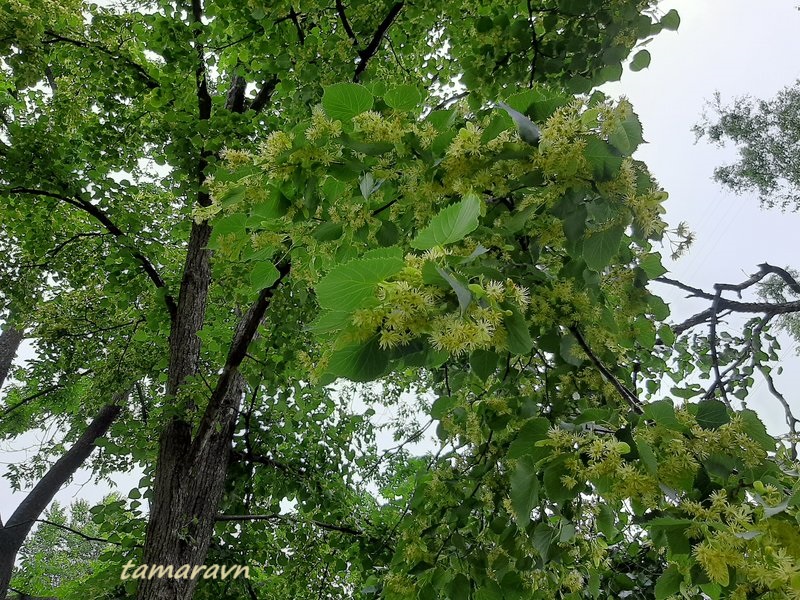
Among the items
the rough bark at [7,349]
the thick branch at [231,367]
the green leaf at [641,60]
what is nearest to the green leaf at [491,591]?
the green leaf at [641,60]

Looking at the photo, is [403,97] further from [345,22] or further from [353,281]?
[345,22]

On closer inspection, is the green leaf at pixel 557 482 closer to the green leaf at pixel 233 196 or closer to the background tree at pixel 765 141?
the green leaf at pixel 233 196

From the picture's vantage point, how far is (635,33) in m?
1.69

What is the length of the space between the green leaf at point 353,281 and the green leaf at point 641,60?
1452mm

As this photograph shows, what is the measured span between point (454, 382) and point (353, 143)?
0.90 m

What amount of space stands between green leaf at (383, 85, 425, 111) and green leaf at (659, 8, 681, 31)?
1.14 m

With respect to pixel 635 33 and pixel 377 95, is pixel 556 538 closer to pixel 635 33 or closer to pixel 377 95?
pixel 377 95

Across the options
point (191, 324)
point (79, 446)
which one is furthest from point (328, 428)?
point (79, 446)

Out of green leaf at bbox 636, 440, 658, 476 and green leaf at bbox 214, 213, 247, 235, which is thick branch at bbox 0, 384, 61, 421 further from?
green leaf at bbox 636, 440, 658, 476

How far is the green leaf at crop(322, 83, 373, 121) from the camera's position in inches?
40.1

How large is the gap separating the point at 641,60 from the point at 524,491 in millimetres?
1481

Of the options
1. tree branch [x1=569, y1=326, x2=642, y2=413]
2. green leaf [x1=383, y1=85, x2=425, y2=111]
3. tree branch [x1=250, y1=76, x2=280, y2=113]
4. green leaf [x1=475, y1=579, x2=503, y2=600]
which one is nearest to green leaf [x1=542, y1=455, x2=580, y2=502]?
tree branch [x1=569, y1=326, x2=642, y2=413]

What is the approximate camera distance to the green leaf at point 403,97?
1.04m

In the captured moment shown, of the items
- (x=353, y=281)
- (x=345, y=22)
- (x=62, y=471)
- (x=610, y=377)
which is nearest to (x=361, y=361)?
(x=353, y=281)
